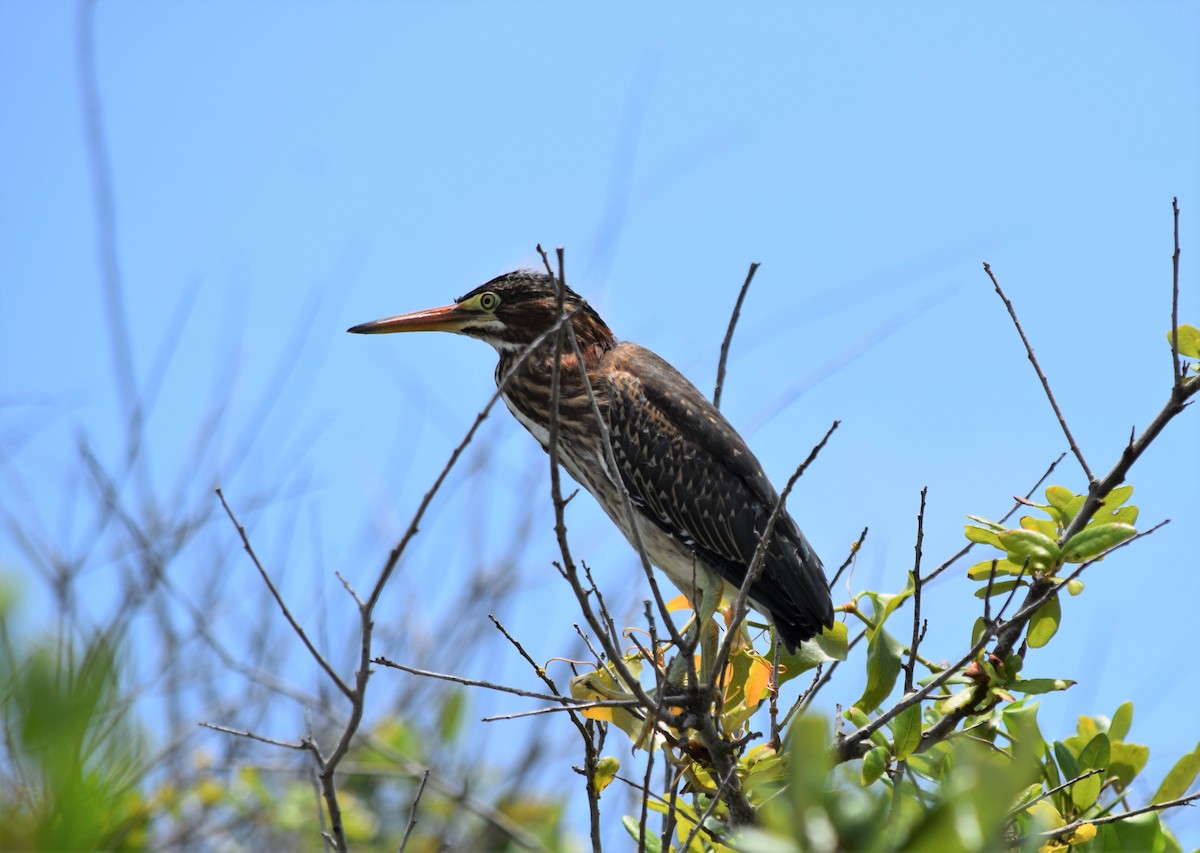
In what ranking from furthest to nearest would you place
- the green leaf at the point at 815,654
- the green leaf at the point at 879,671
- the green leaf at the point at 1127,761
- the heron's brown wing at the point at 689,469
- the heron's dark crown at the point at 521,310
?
the heron's dark crown at the point at 521,310, the heron's brown wing at the point at 689,469, the green leaf at the point at 815,654, the green leaf at the point at 879,671, the green leaf at the point at 1127,761

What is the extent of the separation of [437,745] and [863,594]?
139 inches

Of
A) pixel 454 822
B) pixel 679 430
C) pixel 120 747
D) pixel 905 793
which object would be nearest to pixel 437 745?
pixel 454 822

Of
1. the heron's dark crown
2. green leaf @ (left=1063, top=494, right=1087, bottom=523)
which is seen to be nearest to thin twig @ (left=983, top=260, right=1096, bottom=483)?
green leaf @ (left=1063, top=494, right=1087, bottom=523)

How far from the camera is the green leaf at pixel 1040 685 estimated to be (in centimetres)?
274

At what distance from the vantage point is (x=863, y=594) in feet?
10.6

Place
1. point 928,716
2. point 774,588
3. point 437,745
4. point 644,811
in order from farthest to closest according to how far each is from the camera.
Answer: point 437,745 → point 774,588 → point 928,716 → point 644,811

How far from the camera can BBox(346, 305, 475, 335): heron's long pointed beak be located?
4531 millimetres

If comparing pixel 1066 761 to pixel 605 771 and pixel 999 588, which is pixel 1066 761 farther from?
pixel 605 771

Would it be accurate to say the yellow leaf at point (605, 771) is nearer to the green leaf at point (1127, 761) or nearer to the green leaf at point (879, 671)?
the green leaf at point (879, 671)

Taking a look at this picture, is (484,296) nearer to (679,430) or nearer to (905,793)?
(679,430)

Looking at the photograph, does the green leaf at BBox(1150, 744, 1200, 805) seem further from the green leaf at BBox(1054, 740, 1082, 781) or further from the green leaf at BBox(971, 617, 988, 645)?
the green leaf at BBox(971, 617, 988, 645)

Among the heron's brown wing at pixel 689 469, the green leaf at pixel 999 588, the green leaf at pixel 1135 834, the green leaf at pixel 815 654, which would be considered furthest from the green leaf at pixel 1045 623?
the heron's brown wing at pixel 689 469

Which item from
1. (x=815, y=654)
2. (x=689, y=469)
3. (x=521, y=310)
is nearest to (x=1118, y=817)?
(x=815, y=654)

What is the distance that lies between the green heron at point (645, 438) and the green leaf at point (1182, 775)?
1440mm
